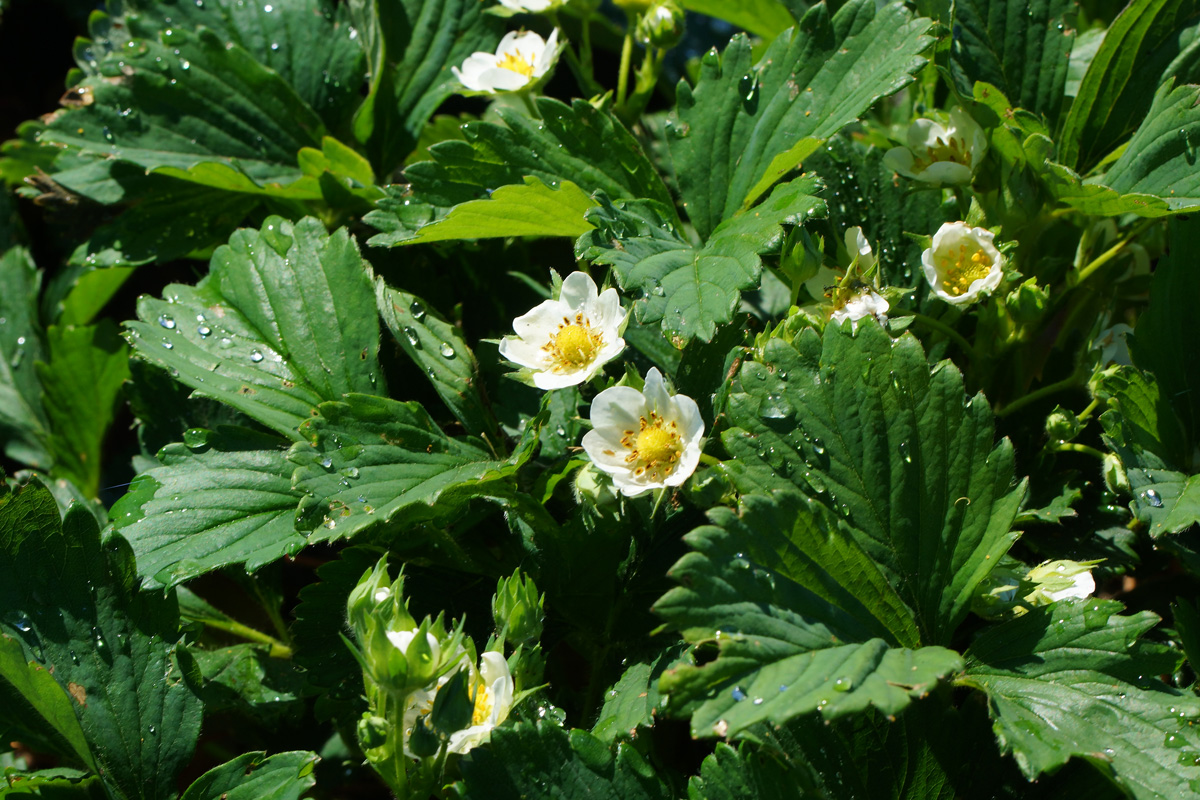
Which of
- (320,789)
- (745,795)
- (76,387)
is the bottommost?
(320,789)

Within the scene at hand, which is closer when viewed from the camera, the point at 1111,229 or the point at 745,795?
the point at 745,795

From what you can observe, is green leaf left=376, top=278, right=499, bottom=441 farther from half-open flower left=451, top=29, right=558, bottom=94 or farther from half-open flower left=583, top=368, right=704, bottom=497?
half-open flower left=451, top=29, right=558, bottom=94

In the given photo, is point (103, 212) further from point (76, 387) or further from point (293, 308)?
point (293, 308)

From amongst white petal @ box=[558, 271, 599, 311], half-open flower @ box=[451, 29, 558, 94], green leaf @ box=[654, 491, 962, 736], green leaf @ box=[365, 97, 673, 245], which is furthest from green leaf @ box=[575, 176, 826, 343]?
half-open flower @ box=[451, 29, 558, 94]

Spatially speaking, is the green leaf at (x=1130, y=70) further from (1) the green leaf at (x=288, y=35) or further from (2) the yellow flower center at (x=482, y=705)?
(1) the green leaf at (x=288, y=35)

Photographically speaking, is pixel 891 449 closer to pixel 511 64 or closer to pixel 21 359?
pixel 511 64

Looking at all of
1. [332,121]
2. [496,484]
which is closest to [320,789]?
[496,484]
